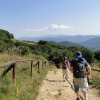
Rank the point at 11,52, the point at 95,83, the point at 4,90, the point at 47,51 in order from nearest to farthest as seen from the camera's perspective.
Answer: the point at 4,90 → the point at 95,83 → the point at 11,52 → the point at 47,51

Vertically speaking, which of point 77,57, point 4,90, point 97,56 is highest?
point 77,57

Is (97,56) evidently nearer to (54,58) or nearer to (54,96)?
(54,58)

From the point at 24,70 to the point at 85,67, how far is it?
145 inches

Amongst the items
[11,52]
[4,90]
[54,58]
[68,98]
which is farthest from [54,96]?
[54,58]

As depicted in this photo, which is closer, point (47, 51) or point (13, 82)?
point (13, 82)

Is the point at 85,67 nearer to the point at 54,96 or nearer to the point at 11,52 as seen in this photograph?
the point at 54,96

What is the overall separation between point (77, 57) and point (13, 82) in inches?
100

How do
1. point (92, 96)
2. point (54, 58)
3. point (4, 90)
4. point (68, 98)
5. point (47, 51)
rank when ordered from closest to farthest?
point (4, 90) < point (68, 98) < point (92, 96) < point (54, 58) < point (47, 51)

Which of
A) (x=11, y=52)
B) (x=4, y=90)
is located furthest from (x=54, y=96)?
(x=11, y=52)

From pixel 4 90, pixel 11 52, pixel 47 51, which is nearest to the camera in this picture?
pixel 4 90

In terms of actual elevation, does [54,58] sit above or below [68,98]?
below

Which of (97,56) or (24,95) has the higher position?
(24,95)

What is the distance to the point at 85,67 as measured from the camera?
24.3ft

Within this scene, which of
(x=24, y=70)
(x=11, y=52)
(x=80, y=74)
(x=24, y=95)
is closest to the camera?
(x=24, y=95)
